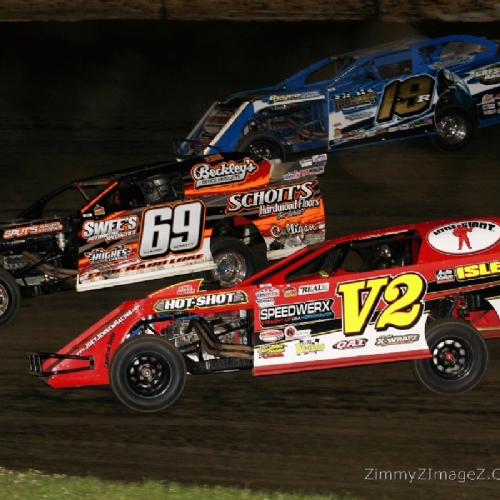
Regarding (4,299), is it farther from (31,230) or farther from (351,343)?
(351,343)

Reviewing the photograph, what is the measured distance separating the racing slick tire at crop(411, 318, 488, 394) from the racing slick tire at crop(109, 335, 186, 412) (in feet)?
6.28

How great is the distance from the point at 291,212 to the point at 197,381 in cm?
304

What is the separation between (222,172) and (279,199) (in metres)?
0.70

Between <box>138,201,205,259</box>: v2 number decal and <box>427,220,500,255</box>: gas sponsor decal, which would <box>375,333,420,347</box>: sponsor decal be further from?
<box>138,201,205,259</box>: v2 number decal

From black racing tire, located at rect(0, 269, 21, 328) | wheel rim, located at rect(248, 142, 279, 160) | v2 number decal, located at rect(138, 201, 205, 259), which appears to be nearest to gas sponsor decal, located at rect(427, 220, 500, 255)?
v2 number decal, located at rect(138, 201, 205, 259)

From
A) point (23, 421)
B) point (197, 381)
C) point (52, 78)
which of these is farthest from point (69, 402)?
point (52, 78)

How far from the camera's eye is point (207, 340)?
8.26 meters

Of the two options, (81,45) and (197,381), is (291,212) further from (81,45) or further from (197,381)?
(81,45)

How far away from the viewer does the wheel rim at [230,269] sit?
11.0 meters

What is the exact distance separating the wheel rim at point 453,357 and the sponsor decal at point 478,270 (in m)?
0.53

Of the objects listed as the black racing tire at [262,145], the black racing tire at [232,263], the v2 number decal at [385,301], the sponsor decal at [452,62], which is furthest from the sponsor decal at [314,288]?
the sponsor decal at [452,62]

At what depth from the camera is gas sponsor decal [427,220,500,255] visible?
27.2 ft
